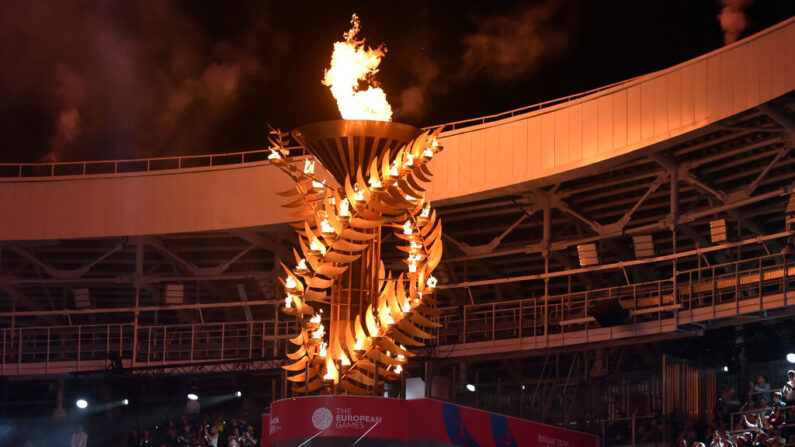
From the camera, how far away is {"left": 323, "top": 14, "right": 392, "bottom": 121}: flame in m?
22.8

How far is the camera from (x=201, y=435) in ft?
110

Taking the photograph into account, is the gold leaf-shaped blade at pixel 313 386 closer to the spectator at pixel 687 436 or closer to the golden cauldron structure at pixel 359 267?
the golden cauldron structure at pixel 359 267

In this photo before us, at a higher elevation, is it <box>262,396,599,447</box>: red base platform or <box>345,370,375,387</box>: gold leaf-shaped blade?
<box>345,370,375,387</box>: gold leaf-shaped blade

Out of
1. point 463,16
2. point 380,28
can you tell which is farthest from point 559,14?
point 380,28

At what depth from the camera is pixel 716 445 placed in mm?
24578

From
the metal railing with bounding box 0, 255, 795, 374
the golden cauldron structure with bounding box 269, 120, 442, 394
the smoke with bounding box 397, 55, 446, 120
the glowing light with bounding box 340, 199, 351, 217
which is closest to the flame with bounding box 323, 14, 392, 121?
the golden cauldron structure with bounding box 269, 120, 442, 394

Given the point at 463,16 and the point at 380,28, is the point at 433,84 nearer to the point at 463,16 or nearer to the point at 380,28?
the point at 463,16

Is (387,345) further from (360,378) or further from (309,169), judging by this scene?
(309,169)

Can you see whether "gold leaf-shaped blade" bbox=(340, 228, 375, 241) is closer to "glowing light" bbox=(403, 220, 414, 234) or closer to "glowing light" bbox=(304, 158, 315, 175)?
"glowing light" bbox=(403, 220, 414, 234)

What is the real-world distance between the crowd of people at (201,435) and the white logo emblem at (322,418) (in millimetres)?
12371

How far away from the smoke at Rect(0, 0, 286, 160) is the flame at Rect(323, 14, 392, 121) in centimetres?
1996

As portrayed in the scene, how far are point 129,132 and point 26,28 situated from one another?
5211mm

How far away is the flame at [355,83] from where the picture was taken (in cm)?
2284

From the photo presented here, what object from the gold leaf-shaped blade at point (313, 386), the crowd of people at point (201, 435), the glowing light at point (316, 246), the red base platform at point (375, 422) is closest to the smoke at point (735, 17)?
the crowd of people at point (201, 435)
